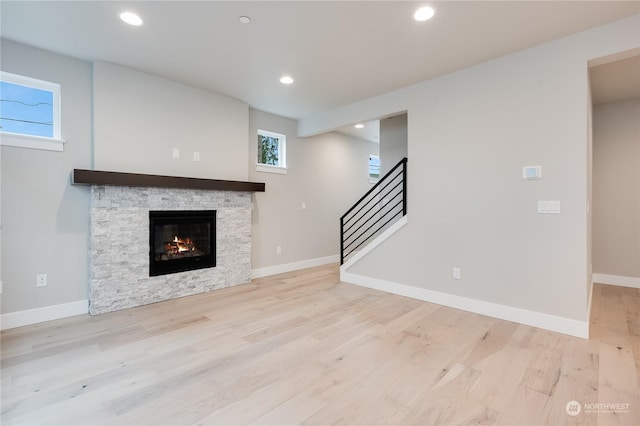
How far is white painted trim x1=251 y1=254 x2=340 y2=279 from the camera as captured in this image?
16.7 ft

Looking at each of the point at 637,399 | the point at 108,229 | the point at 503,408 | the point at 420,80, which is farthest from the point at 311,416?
the point at 420,80

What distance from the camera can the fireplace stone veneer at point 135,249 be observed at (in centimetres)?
333

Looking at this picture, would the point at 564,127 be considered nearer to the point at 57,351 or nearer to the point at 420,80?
the point at 420,80

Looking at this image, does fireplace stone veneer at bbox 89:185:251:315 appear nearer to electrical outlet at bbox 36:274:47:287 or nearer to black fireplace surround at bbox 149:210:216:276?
black fireplace surround at bbox 149:210:216:276

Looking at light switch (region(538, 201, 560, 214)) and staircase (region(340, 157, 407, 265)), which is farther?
staircase (region(340, 157, 407, 265))

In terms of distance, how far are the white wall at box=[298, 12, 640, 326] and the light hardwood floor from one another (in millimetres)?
482

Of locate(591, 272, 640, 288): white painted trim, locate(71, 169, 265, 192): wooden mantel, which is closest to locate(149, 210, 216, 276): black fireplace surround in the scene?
locate(71, 169, 265, 192): wooden mantel

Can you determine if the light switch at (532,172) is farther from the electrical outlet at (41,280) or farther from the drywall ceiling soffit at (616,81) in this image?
the electrical outlet at (41,280)

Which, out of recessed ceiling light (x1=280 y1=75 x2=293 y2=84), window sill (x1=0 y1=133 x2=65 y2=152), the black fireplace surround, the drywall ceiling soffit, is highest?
recessed ceiling light (x1=280 y1=75 x2=293 y2=84)

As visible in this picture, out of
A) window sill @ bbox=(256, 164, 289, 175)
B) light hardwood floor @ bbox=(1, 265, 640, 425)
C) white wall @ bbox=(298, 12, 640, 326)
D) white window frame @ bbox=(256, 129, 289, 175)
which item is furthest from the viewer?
white window frame @ bbox=(256, 129, 289, 175)

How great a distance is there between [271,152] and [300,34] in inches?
107

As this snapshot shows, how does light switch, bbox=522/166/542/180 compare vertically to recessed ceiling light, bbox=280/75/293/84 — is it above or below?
below

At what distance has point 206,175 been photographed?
4285mm

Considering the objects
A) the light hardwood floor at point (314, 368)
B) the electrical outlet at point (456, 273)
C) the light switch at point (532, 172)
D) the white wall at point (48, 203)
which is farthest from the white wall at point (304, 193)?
the light switch at point (532, 172)
